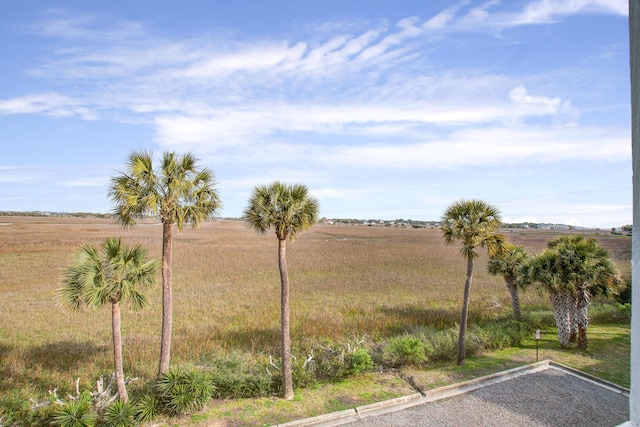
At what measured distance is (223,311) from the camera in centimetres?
2145

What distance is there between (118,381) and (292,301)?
14110 millimetres

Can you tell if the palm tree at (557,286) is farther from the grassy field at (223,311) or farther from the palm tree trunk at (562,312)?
the grassy field at (223,311)

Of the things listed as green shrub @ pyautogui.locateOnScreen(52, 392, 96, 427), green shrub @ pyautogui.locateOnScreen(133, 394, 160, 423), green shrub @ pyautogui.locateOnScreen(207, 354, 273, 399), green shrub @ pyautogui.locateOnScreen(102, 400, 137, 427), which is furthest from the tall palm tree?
green shrub @ pyautogui.locateOnScreen(52, 392, 96, 427)

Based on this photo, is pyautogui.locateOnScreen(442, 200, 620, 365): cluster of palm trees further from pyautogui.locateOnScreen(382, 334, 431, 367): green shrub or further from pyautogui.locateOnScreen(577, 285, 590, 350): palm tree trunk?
pyautogui.locateOnScreen(382, 334, 431, 367): green shrub

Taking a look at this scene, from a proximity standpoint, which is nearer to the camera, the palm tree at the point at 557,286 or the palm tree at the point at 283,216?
the palm tree at the point at 283,216

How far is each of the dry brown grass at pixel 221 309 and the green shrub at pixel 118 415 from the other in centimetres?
238

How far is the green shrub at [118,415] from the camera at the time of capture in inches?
375

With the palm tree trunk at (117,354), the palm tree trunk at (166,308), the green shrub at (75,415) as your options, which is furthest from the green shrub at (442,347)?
the green shrub at (75,415)

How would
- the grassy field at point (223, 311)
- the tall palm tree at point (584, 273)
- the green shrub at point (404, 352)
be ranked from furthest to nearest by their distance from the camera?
the tall palm tree at point (584, 273) < the grassy field at point (223, 311) < the green shrub at point (404, 352)

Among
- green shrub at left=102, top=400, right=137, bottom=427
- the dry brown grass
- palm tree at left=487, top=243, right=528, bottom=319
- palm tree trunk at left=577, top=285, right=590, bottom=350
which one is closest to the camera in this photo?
green shrub at left=102, top=400, right=137, bottom=427

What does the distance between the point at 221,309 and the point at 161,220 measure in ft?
37.9

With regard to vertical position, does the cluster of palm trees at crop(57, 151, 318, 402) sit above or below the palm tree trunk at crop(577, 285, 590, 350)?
above

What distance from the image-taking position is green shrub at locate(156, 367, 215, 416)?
10383 millimetres

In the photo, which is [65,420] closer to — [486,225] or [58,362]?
[58,362]
